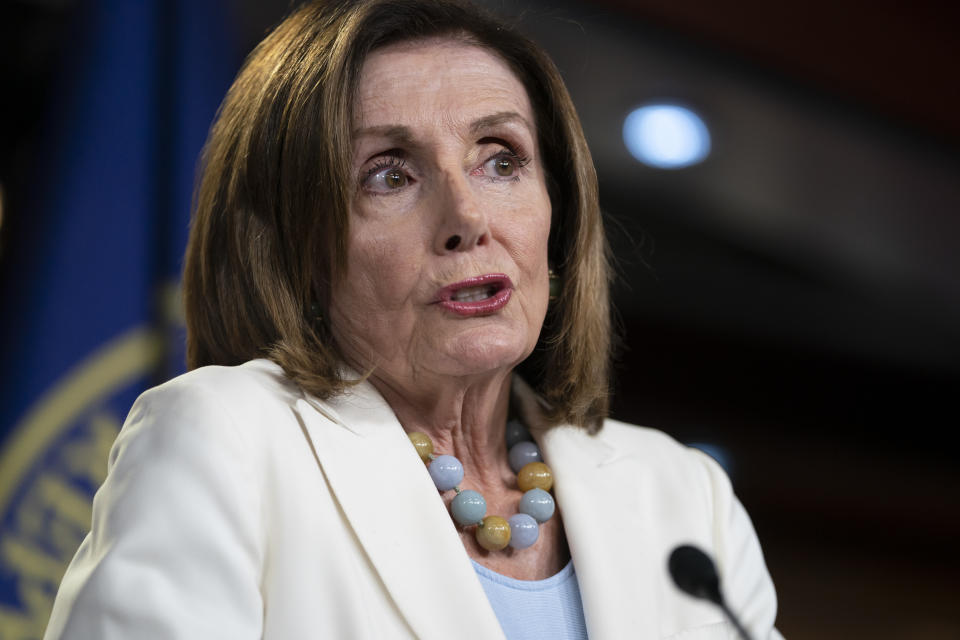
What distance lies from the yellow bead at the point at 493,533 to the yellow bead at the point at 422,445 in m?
0.12

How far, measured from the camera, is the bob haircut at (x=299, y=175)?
1395 millimetres

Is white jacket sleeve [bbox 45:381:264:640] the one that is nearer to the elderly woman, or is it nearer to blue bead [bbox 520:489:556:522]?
the elderly woman

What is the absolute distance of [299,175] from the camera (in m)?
1.40

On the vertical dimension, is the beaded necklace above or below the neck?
below


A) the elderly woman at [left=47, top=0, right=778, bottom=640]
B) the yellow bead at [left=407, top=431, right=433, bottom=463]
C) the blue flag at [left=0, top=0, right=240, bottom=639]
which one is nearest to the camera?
the elderly woman at [left=47, top=0, right=778, bottom=640]

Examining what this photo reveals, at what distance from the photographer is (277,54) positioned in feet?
4.95

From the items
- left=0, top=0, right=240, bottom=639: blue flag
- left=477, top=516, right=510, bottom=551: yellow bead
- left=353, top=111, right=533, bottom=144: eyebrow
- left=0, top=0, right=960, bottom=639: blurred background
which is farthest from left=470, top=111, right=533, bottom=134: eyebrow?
left=0, top=0, right=240, bottom=639: blue flag

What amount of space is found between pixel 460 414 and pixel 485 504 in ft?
0.49

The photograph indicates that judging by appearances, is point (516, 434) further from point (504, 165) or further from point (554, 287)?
point (504, 165)

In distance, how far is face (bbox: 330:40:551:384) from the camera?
4.53 feet

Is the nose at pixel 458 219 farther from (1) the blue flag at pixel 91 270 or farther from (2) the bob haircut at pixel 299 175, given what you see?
(1) the blue flag at pixel 91 270

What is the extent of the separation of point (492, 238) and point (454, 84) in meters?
0.22

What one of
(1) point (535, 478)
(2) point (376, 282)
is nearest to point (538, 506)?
(1) point (535, 478)

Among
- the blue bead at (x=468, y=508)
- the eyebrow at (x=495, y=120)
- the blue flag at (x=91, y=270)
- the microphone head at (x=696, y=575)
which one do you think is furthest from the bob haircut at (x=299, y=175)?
the blue flag at (x=91, y=270)
